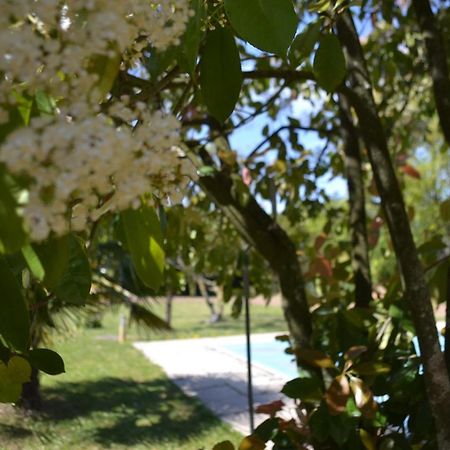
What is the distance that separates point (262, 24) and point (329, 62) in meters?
0.38

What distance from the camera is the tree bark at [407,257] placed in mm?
1470

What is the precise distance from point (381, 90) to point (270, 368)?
4.77m

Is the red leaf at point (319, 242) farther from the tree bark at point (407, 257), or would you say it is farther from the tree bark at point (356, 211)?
the tree bark at point (407, 257)

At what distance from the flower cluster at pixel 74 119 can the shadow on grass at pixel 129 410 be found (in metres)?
4.35

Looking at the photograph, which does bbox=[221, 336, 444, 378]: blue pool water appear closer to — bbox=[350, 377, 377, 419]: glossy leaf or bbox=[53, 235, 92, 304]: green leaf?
bbox=[350, 377, 377, 419]: glossy leaf

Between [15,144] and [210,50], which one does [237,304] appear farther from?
[15,144]

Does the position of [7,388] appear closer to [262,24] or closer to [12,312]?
[12,312]

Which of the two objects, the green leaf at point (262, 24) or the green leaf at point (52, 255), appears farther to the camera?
the green leaf at point (262, 24)

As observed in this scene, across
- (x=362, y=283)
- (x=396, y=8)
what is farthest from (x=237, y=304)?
(x=396, y=8)

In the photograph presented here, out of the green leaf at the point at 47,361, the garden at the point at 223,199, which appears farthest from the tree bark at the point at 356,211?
the green leaf at the point at 47,361

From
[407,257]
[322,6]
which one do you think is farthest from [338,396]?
[322,6]

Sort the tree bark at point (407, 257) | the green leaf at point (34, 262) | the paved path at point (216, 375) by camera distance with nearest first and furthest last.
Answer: the green leaf at point (34, 262), the tree bark at point (407, 257), the paved path at point (216, 375)

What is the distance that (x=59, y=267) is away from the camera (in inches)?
23.4

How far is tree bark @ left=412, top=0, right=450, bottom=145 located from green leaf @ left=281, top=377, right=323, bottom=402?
0.90 meters
